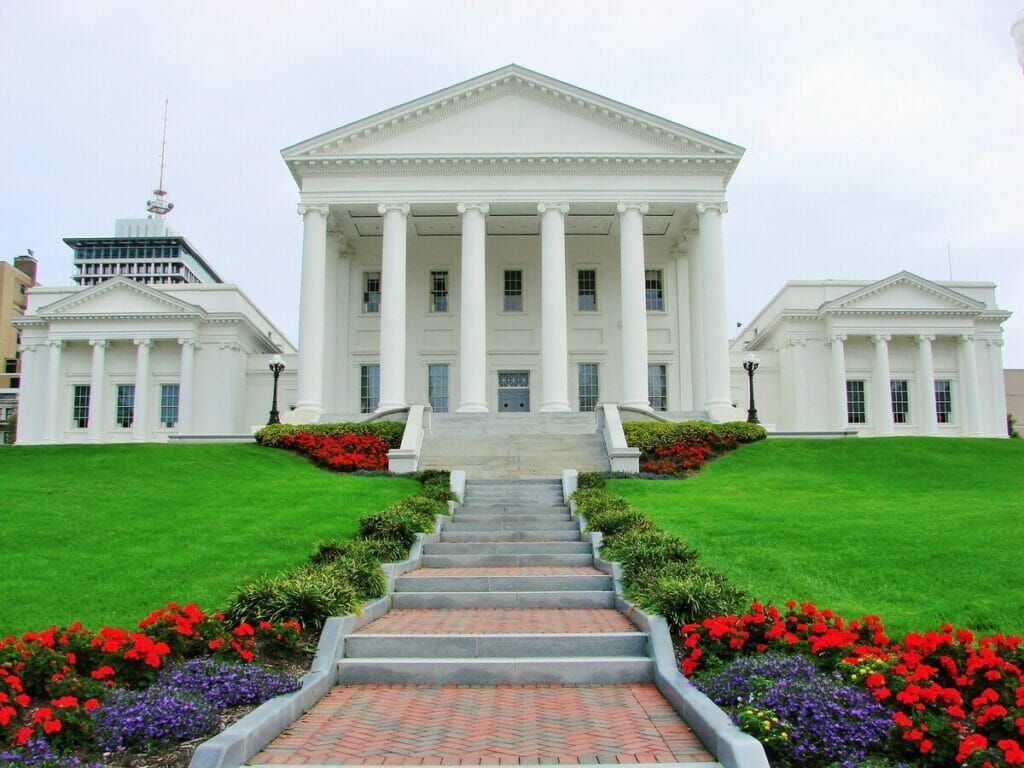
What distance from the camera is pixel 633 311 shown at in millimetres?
33719

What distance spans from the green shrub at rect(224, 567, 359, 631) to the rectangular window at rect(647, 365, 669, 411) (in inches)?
1226

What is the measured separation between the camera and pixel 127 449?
26.5 m

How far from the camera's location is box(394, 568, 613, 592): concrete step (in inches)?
477

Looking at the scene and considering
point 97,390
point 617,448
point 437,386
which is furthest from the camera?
point 97,390

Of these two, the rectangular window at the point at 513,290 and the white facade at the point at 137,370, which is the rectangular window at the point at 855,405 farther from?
the white facade at the point at 137,370

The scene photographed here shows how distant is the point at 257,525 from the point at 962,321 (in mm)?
39333

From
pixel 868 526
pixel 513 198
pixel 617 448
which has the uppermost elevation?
pixel 513 198

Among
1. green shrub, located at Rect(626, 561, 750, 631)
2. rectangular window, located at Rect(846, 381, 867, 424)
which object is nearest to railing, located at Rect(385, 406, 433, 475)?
green shrub, located at Rect(626, 561, 750, 631)

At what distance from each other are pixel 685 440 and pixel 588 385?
13.1 m

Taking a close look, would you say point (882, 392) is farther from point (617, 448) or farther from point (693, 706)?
point (693, 706)

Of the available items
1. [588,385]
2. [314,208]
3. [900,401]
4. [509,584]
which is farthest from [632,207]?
[509,584]

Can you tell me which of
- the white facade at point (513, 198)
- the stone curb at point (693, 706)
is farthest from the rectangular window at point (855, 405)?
the stone curb at point (693, 706)

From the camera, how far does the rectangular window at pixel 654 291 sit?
40.5 metres

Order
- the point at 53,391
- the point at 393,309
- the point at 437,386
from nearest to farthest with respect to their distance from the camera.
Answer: the point at 393,309, the point at 437,386, the point at 53,391
